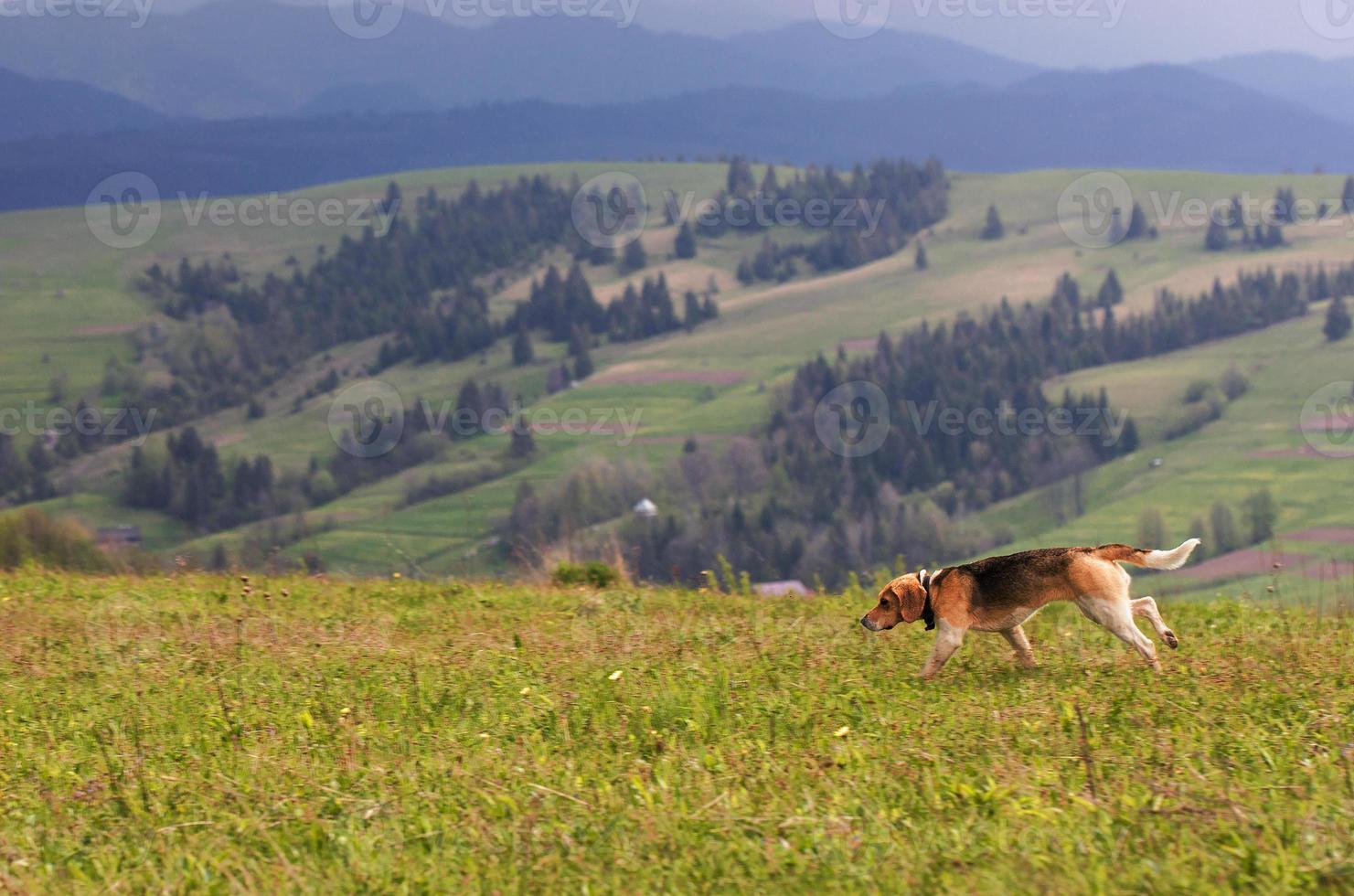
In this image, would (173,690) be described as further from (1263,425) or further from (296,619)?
(1263,425)

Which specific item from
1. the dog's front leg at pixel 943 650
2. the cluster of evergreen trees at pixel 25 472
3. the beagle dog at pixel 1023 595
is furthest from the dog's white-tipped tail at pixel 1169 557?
the cluster of evergreen trees at pixel 25 472

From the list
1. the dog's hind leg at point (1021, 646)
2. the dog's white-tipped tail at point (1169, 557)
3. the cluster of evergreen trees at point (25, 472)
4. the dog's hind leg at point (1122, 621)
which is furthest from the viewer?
the cluster of evergreen trees at point (25, 472)

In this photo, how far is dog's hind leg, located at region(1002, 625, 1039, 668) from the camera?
29.2ft

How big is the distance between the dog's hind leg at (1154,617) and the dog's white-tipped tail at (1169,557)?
0.37m

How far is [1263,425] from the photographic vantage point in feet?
580

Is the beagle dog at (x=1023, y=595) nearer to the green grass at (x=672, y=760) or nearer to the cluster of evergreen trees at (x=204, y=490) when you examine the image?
the green grass at (x=672, y=760)

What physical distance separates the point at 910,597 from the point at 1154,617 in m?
1.59

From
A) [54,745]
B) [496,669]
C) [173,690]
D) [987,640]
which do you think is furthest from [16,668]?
[987,640]

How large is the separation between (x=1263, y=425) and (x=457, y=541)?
10606 centimetres

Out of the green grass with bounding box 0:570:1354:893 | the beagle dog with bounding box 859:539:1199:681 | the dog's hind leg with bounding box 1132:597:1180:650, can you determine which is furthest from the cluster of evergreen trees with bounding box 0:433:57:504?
the dog's hind leg with bounding box 1132:597:1180:650

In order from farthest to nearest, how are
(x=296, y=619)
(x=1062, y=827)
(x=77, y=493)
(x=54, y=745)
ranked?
1. (x=77, y=493)
2. (x=296, y=619)
3. (x=54, y=745)
4. (x=1062, y=827)

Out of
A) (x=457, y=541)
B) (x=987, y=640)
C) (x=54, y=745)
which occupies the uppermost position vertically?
(x=54, y=745)

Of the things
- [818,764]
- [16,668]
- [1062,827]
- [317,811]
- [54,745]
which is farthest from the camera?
[16,668]

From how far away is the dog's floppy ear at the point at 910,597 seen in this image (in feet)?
29.5
